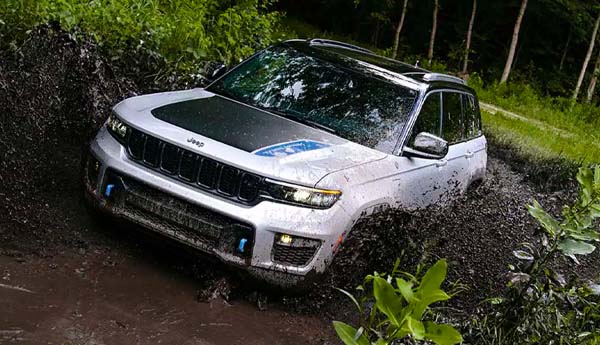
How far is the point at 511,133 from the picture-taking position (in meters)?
13.6

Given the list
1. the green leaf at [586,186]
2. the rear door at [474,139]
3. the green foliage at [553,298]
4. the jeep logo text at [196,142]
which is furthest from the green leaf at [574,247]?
the rear door at [474,139]

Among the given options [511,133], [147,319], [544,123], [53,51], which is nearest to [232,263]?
[147,319]

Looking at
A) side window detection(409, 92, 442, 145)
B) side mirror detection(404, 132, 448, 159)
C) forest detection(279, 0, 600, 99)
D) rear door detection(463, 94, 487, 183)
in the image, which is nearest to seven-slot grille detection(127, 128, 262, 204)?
side mirror detection(404, 132, 448, 159)

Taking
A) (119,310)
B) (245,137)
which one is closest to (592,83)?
(245,137)

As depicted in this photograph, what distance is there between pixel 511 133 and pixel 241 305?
10.2 meters

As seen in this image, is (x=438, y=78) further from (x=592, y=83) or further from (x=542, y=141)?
(x=592, y=83)

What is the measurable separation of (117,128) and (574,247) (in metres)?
3.08

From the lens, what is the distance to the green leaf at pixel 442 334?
2.30m

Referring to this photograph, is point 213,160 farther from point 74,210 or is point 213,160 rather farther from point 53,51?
point 53,51

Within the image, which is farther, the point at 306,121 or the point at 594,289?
the point at 306,121

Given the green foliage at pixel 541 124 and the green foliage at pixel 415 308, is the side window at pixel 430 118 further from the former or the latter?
the green foliage at pixel 541 124

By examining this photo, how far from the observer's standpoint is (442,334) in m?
2.33

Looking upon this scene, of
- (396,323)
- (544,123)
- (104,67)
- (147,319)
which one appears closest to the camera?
(396,323)

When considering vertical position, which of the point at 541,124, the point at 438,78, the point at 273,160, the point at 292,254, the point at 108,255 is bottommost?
the point at 541,124
